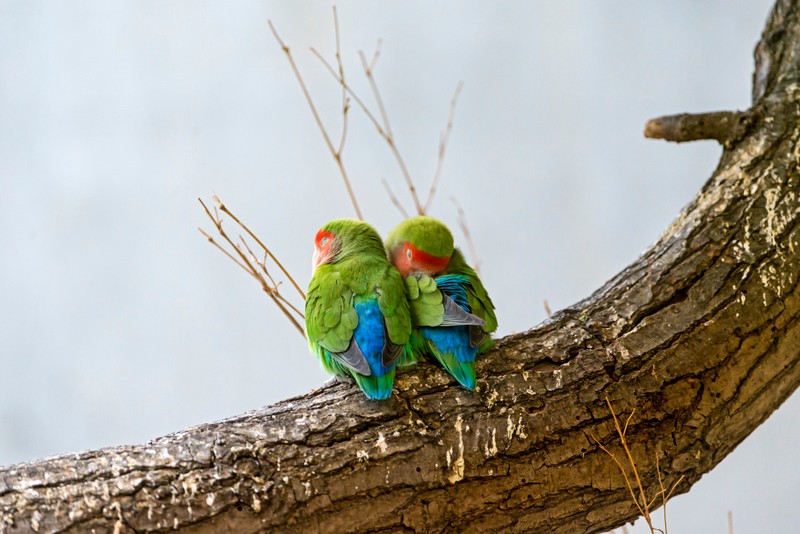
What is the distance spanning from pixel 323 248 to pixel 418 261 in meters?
0.25

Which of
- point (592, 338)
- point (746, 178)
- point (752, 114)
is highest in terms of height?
point (752, 114)

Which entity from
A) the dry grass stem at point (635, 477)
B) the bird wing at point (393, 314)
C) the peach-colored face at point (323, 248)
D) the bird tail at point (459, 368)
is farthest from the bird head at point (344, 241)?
the dry grass stem at point (635, 477)

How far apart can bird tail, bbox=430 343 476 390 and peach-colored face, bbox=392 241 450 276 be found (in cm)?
23

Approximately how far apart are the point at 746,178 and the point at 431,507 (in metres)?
1.26

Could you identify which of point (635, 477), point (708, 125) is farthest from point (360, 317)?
point (708, 125)

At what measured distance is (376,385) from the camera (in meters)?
1.45

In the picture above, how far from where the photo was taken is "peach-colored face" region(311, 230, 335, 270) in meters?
1.76

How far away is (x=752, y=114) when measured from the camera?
81.0 inches

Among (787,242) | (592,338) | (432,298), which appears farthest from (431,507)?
(787,242)

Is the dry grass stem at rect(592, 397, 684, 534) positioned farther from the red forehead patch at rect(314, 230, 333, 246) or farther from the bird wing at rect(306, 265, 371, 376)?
the red forehead patch at rect(314, 230, 333, 246)

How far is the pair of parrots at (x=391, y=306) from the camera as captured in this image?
148 cm

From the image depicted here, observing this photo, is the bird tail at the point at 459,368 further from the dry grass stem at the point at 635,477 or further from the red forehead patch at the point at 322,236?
the red forehead patch at the point at 322,236

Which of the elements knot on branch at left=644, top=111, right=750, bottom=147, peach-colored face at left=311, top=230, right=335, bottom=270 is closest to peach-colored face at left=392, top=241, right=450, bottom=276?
peach-colored face at left=311, top=230, right=335, bottom=270

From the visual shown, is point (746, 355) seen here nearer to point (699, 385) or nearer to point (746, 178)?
point (699, 385)
